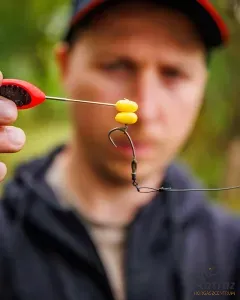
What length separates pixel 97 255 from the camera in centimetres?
62

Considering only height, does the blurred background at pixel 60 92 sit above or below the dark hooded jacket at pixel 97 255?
above

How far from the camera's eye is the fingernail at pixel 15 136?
38 centimetres

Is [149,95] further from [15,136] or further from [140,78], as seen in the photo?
[15,136]

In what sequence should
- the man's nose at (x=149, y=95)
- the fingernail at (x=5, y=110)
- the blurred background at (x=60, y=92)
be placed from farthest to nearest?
the blurred background at (x=60, y=92)
the man's nose at (x=149, y=95)
the fingernail at (x=5, y=110)

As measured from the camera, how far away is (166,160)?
0.67 metres

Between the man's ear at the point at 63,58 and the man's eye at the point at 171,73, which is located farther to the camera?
the man's ear at the point at 63,58

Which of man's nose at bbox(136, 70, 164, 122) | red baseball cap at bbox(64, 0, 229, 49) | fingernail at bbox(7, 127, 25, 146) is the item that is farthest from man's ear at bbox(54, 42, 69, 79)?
fingernail at bbox(7, 127, 25, 146)

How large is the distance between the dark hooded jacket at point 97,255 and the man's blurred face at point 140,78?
4.0 inches

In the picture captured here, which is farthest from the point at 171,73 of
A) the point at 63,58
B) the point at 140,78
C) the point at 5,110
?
the point at 5,110

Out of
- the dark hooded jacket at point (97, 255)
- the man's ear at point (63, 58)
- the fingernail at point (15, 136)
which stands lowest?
the dark hooded jacket at point (97, 255)

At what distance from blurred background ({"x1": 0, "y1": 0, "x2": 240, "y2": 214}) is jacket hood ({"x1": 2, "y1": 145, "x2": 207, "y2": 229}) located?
9.8 inches

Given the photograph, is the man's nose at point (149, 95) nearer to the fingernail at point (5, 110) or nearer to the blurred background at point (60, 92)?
the fingernail at point (5, 110)

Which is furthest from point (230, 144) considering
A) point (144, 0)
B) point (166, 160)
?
point (144, 0)

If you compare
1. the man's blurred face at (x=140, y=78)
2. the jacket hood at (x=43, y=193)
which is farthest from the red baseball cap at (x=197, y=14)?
the jacket hood at (x=43, y=193)
